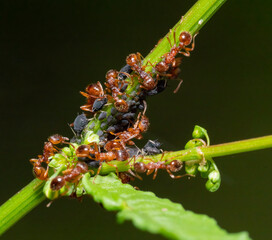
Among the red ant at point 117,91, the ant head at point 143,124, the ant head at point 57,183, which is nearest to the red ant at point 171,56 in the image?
the red ant at point 117,91

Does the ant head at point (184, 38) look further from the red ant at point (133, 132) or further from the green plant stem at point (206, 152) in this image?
the green plant stem at point (206, 152)

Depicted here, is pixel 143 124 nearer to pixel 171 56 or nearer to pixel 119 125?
pixel 119 125

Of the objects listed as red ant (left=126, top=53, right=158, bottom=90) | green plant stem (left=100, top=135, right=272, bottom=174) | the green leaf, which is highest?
red ant (left=126, top=53, right=158, bottom=90)

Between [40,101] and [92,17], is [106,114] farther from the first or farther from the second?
[92,17]

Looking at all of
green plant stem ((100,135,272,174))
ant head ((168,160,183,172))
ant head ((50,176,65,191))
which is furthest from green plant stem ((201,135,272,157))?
ant head ((50,176,65,191))

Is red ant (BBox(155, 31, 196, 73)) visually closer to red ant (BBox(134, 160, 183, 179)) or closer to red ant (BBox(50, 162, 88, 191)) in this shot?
red ant (BBox(134, 160, 183, 179))

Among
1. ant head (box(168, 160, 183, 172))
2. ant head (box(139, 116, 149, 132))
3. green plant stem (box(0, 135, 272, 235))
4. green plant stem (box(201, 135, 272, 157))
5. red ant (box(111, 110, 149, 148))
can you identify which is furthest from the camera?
ant head (box(139, 116, 149, 132))

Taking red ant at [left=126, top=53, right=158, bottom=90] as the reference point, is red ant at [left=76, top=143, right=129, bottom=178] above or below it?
below

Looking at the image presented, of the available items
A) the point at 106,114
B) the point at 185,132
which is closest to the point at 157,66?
the point at 106,114

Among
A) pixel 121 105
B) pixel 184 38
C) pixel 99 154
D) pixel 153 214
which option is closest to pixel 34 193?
pixel 99 154
